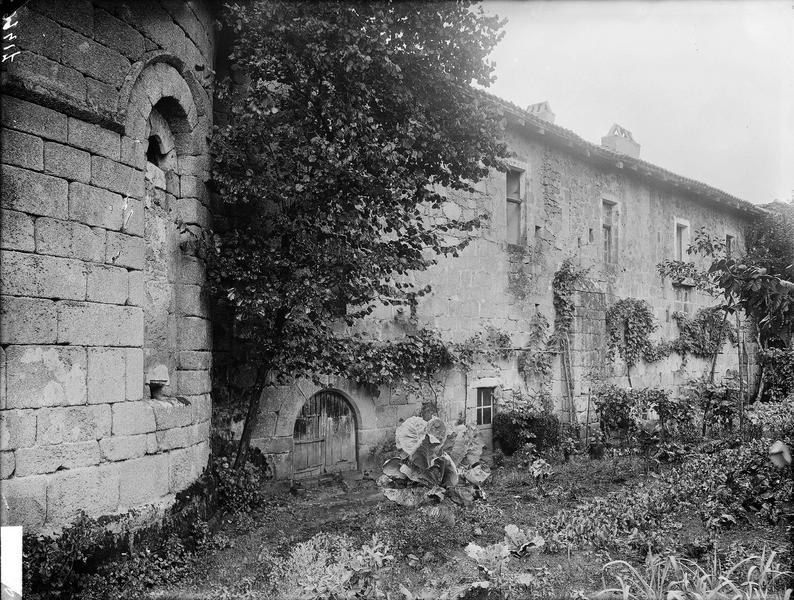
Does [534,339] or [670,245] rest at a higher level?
[670,245]

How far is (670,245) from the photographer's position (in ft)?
52.1

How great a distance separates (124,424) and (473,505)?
13.4 feet

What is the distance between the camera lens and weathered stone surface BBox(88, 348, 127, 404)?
186 inches

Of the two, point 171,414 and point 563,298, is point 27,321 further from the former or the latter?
point 563,298

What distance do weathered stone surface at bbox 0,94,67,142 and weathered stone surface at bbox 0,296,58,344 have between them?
1210mm

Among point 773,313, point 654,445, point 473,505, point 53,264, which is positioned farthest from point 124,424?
point 654,445

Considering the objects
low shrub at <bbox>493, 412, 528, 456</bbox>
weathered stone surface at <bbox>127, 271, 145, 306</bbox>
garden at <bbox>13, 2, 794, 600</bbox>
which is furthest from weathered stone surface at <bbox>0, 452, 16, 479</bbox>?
low shrub at <bbox>493, 412, 528, 456</bbox>

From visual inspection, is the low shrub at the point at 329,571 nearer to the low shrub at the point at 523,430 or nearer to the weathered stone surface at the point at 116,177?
the weathered stone surface at the point at 116,177

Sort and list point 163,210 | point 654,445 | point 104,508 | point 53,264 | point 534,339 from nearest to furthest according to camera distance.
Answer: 1. point 53,264
2. point 104,508
3. point 163,210
4. point 654,445
5. point 534,339

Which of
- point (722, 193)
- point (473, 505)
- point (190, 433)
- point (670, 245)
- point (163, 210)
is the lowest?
point (473, 505)

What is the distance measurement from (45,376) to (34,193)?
1.33 meters

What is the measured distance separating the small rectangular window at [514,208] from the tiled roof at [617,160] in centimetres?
94

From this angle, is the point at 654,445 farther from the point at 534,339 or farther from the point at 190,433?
the point at 190,433

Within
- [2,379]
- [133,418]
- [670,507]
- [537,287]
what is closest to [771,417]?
[537,287]
